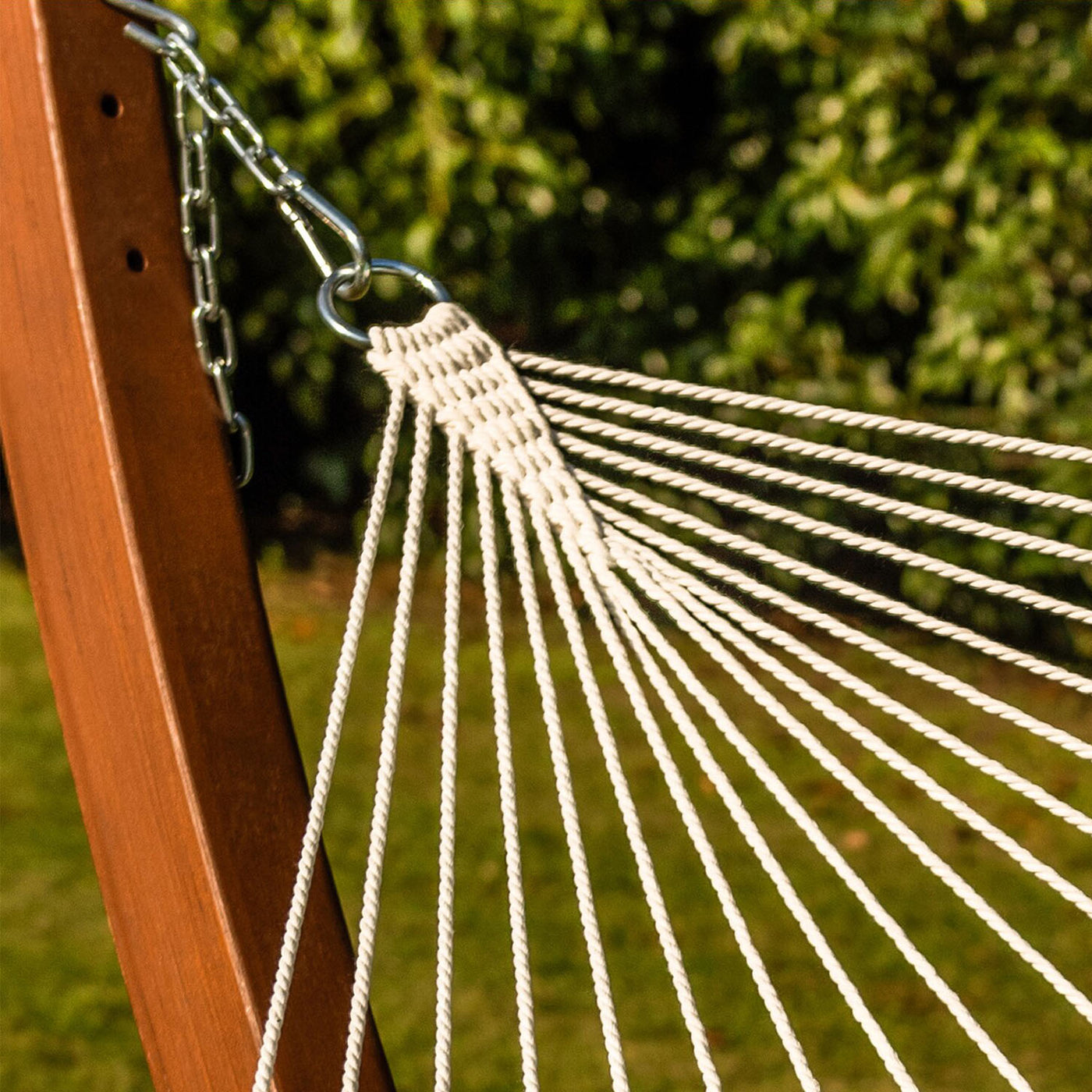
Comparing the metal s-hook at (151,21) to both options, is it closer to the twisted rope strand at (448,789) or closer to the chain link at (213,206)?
the chain link at (213,206)

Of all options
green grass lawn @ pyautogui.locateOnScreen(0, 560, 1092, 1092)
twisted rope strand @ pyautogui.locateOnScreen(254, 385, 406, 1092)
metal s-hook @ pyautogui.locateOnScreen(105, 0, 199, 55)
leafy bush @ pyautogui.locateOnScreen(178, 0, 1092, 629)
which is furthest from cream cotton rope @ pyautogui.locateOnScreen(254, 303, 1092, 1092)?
leafy bush @ pyautogui.locateOnScreen(178, 0, 1092, 629)

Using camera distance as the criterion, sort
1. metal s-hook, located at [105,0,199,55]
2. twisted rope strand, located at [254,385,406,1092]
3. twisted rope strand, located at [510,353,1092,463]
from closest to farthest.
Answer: twisted rope strand, located at [254,385,406,1092]
metal s-hook, located at [105,0,199,55]
twisted rope strand, located at [510,353,1092,463]

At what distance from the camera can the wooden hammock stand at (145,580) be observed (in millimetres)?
959

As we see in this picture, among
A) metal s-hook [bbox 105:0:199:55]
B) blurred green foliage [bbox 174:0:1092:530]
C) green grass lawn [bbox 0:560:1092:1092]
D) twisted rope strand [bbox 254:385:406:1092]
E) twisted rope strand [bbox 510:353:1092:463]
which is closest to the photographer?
twisted rope strand [bbox 254:385:406:1092]

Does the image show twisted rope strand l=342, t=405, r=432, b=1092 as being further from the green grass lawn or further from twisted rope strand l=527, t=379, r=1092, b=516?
the green grass lawn

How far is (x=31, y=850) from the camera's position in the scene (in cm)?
292

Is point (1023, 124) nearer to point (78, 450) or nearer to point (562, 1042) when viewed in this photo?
point (562, 1042)

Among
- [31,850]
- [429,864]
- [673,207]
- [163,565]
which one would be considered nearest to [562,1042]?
[429,864]

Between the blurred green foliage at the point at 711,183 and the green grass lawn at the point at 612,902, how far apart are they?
80cm

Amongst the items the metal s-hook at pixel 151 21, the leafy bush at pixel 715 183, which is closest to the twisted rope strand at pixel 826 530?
the metal s-hook at pixel 151 21

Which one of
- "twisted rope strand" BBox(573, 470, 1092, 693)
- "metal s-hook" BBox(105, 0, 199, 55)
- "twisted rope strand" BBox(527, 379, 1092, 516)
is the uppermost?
"metal s-hook" BBox(105, 0, 199, 55)

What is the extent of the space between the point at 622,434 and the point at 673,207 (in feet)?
9.33

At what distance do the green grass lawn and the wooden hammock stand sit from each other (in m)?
1.44

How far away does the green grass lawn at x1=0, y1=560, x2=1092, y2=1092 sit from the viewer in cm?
238
